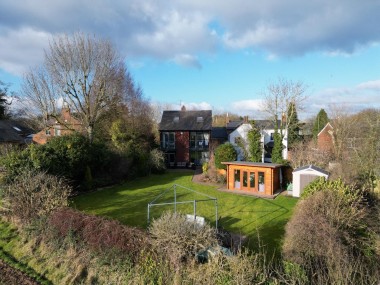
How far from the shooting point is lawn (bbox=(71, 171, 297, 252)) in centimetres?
1296

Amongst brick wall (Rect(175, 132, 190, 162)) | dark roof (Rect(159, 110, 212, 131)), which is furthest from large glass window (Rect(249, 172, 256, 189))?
brick wall (Rect(175, 132, 190, 162))

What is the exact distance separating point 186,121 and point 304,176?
754 inches

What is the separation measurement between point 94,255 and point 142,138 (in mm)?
21829

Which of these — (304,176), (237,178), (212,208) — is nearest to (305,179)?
(304,176)

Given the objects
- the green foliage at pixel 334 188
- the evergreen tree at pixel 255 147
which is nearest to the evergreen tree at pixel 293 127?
the evergreen tree at pixel 255 147

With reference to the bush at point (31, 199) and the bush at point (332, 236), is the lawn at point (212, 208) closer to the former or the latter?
the bush at point (31, 199)

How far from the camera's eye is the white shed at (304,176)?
18.3 meters

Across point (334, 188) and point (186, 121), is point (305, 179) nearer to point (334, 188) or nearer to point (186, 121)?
point (334, 188)

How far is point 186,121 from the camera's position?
35.0 meters

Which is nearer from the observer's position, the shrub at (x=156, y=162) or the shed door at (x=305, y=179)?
the shed door at (x=305, y=179)

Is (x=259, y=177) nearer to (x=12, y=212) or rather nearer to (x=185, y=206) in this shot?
(x=185, y=206)

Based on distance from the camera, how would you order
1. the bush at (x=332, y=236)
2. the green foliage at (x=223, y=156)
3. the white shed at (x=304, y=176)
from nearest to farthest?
the bush at (x=332, y=236)
the white shed at (x=304, y=176)
the green foliage at (x=223, y=156)

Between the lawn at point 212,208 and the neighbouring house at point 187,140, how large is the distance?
11.2 m

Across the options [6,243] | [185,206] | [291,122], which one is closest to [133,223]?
[185,206]
